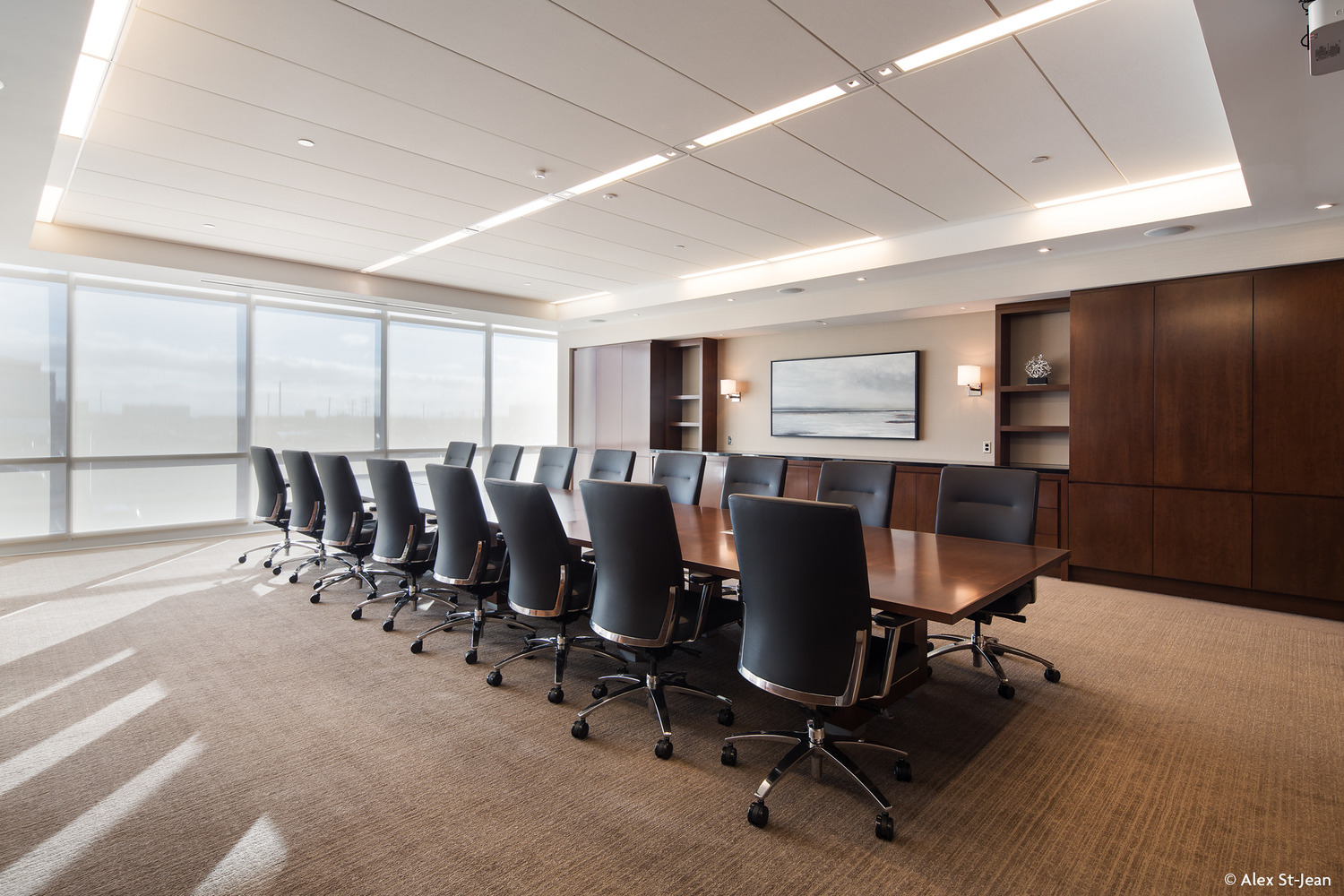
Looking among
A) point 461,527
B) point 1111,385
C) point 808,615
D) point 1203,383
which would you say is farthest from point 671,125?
point 1203,383

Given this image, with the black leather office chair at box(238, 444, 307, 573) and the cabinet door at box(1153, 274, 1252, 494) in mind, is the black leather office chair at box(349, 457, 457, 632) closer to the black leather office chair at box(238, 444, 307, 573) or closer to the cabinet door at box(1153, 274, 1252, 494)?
the black leather office chair at box(238, 444, 307, 573)

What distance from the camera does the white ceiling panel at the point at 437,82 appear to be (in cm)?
A: 261

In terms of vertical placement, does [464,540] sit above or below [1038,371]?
below

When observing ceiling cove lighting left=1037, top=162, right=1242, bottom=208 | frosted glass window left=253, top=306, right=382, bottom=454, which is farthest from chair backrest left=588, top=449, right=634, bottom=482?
frosted glass window left=253, top=306, right=382, bottom=454

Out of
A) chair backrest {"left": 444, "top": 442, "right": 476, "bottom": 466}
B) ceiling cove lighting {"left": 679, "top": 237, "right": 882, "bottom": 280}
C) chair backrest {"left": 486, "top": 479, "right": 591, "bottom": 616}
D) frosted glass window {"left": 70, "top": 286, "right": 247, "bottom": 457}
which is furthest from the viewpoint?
chair backrest {"left": 444, "top": 442, "right": 476, "bottom": 466}

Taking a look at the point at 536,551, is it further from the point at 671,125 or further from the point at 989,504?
the point at 989,504

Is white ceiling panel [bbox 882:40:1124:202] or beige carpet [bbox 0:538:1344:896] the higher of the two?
white ceiling panel [bbox 882:40:1124:202]

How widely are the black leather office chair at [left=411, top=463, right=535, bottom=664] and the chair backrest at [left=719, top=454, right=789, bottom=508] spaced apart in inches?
66.4

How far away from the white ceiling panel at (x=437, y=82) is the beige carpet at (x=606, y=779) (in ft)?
9.55

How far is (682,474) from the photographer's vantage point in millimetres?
5113

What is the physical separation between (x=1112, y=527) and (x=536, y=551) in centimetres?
472

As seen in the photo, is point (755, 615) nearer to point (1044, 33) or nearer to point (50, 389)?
point (1044, 33)

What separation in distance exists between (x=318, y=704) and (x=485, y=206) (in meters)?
3.55

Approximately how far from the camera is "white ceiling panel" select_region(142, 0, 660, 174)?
8.57ft
